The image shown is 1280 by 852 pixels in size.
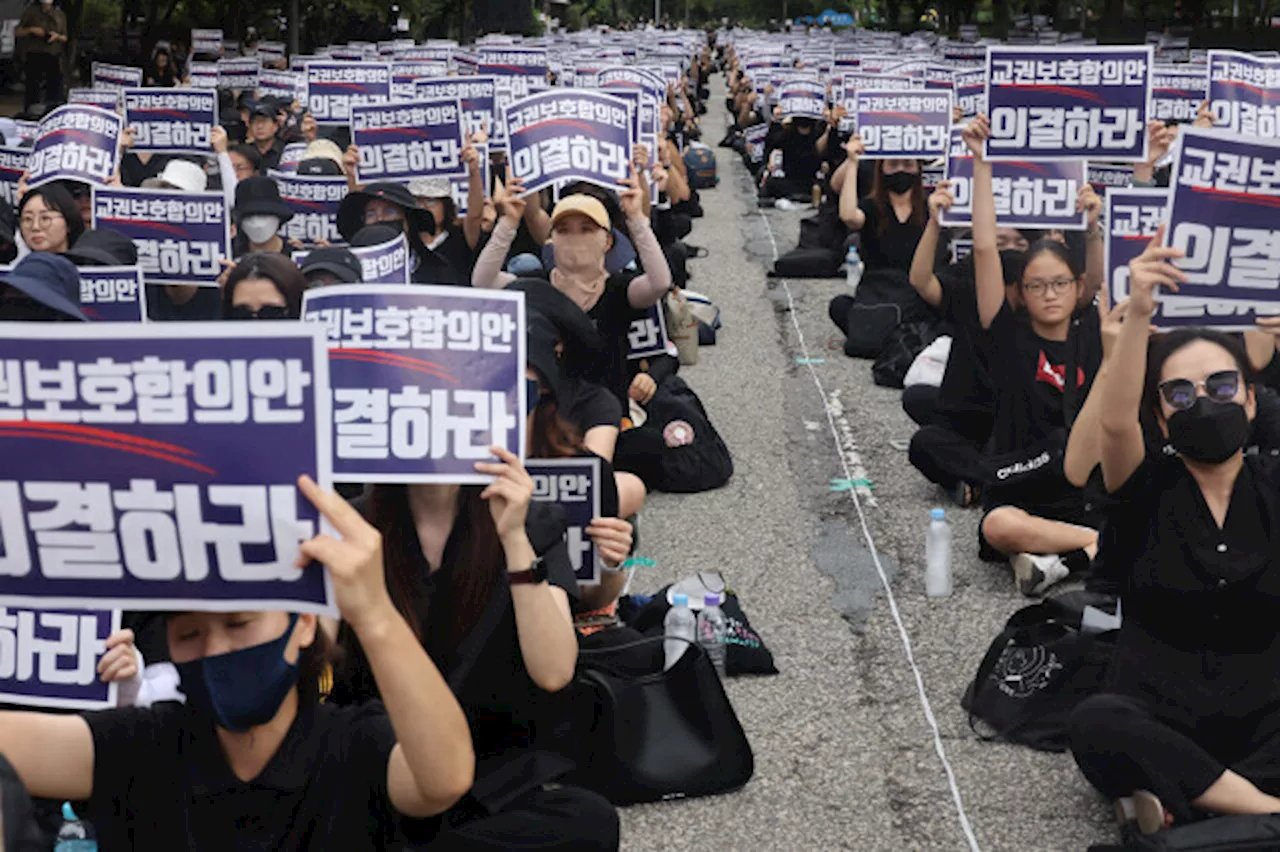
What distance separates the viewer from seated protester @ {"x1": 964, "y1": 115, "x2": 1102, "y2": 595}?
8438mm

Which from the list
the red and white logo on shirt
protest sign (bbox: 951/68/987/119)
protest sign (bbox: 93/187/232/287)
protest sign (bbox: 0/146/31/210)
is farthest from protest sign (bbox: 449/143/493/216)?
protest sign (bbox: 951/68/987/119)

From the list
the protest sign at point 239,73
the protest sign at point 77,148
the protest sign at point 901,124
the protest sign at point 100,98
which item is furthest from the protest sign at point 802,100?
the protest sign at point 77,148

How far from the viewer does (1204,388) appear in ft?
17.7

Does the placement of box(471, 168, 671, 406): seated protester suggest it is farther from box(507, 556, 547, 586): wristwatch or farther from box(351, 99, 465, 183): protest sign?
box(507, 556, 547, 586): wristwatch

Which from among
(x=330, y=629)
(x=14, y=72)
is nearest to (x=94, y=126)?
(x=330, y=629)

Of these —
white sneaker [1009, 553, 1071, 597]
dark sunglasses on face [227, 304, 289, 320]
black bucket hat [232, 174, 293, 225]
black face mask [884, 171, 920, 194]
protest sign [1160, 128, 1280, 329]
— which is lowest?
white sneaker [1009, 553, 1071, 597]

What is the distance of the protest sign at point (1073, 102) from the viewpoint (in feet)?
32.1

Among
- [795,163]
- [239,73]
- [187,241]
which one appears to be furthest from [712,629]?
[239,73]

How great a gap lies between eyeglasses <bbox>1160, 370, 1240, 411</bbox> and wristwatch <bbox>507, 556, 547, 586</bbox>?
188cm

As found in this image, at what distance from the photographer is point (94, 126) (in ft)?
39.4

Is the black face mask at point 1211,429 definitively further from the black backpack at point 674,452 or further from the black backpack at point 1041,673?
the black backpack at point 674,452

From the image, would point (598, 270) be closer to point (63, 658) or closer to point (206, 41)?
point (63, 658)

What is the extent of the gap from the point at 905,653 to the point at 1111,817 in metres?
1.68

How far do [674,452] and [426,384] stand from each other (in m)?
5.94
